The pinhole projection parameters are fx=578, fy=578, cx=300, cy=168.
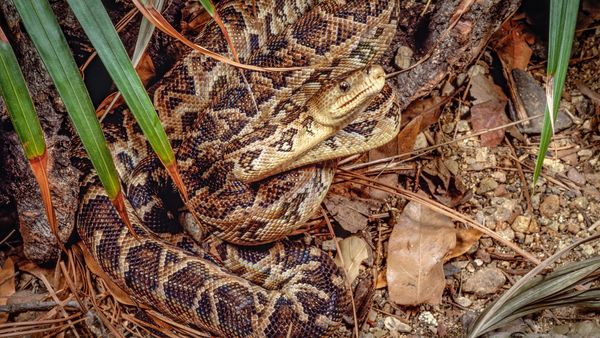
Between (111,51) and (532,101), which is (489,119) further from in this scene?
(111,51)

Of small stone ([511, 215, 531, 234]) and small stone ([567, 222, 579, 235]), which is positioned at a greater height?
small stone ([511, 215, 531, 234])

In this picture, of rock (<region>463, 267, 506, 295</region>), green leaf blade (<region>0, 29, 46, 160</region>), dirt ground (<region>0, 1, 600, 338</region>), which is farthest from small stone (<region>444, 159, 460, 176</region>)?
green leaf blade (<region>0, 29, 46, 160</region>)

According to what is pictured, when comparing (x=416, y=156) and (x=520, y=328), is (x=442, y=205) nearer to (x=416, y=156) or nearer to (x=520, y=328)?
(x=416, y=156)

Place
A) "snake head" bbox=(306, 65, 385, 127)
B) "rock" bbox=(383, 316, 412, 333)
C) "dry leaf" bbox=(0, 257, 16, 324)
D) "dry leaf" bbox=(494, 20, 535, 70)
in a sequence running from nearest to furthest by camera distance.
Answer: "snake head" bbox=(306, 65, 385, 127) → "rock" bbox=(383, 316, 412, 333) → "dry leaf" bbox=(0, 257, 16, 324) → "dry leaf" bbox=(494, 20, 535, 70)

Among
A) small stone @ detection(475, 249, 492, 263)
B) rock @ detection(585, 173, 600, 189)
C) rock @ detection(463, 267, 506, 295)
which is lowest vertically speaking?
rock @ detection(463, 267, 506, 295)

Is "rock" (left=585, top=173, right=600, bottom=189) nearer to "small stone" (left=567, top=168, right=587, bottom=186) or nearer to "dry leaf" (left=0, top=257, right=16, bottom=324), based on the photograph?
"small stone" (left=567, top=168, right=587, bottom=186)

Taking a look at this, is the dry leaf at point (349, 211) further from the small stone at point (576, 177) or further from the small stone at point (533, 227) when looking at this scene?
the small stone at point (576, 177)

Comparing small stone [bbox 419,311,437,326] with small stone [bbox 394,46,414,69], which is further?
small stone [bbox 394,46,414,69]
